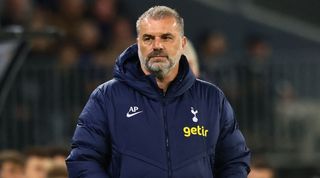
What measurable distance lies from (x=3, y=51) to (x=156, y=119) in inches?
148

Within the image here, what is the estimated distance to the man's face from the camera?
6.09 meters

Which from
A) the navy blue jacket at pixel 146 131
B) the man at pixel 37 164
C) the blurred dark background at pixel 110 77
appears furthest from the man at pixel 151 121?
the blurred dark background at pixel 110 77

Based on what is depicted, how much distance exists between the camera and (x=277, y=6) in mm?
17781

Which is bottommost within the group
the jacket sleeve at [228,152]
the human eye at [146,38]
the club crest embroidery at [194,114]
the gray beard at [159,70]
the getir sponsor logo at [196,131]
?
the jacket sleeve at [228,152]

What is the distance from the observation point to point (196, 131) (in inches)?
243

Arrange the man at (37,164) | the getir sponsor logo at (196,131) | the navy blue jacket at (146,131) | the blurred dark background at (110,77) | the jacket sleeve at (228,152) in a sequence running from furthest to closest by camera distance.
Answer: the blurred dark background at (110,77)
the man at (37,164)
the jacket sleeve at (228,152)
the getir sponsor logo at (196,131)
the navy blue jacket at (146,131)

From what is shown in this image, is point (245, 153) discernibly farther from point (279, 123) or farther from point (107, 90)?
point (279, 123)

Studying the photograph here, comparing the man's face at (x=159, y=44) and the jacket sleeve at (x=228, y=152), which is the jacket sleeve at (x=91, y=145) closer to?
the man's face at (x=159, y=44)

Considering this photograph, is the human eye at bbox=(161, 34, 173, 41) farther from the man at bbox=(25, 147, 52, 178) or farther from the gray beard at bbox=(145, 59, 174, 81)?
the man at bbox=(25, 147, 52, 178)

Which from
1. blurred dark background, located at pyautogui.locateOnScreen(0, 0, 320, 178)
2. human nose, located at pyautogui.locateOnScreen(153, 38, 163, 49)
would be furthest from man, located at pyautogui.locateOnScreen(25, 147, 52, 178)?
human nose, located at pyautogui.locateOnScreen(153, 38, 163, 49)

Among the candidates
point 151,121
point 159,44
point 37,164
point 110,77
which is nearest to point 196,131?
point 151,121

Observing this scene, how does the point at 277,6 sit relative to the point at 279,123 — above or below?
above

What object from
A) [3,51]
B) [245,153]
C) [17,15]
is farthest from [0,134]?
[245,153]

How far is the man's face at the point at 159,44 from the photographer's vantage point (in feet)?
20.0
